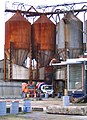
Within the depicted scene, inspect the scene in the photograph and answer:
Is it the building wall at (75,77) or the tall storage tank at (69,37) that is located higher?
the tall storage tank at (69,37)

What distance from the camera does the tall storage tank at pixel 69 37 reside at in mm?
71375

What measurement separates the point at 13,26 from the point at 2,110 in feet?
167

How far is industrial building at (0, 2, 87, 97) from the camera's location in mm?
71312

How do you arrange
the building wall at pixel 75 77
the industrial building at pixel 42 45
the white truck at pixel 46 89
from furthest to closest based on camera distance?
the industrial building at pixel 42 45, the white truck at pixel 46 89, the building wall at pixel 75 77

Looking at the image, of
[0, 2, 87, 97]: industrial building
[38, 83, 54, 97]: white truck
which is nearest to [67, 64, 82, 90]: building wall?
[38, 83, 54, 97]: white truck

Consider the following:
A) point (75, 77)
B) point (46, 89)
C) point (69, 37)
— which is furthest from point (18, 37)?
point (75, 77)

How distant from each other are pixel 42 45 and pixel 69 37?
17.5ft

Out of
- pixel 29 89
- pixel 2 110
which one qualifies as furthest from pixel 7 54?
pixel 2 110

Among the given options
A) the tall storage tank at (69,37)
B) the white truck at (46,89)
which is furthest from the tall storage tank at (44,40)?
the white truck at (46,89)

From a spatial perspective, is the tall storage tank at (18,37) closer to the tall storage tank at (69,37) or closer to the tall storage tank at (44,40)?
the tall storage tank at (44,40)

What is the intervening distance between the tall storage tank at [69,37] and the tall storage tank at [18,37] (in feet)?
19.9

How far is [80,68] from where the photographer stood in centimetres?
4644

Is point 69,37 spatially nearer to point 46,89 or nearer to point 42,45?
point 42,45

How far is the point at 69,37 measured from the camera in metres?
71.4
